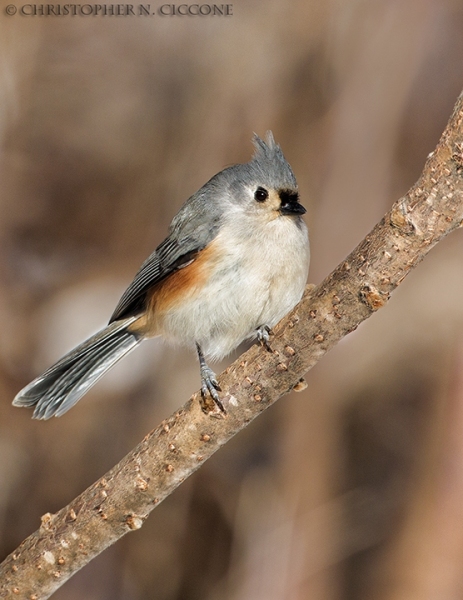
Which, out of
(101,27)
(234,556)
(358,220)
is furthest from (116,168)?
(234,556)

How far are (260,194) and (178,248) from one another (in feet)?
1.08

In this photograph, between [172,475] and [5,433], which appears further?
[5,433]

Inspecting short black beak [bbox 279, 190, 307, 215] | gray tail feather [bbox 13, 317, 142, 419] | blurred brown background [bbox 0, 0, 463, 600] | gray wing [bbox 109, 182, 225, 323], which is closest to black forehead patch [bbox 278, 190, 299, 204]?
short black beak [bbox 279, 190, 307, 215]

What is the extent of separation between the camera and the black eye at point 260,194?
2.24 metres

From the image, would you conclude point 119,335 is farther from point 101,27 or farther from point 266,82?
point 101,27

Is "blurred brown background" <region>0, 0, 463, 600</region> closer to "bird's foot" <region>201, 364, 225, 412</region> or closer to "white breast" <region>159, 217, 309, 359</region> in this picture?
"white breast" <region>159, 217, 309, 359</region>

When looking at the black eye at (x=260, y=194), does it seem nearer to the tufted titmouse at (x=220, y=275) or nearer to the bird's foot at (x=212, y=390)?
the tufted titmouse at (x=220, y=275)

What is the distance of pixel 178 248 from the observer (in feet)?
7.52

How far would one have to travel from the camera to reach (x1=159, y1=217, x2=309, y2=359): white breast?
6.93 feet

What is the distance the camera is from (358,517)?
3.20 meters

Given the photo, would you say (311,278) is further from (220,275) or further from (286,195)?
(220,275)

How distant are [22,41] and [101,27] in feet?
1.43

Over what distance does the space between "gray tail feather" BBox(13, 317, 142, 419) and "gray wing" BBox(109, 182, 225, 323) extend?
0.28 feet

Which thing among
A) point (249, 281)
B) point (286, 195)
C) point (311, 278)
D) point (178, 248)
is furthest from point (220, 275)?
point (311, 278)
